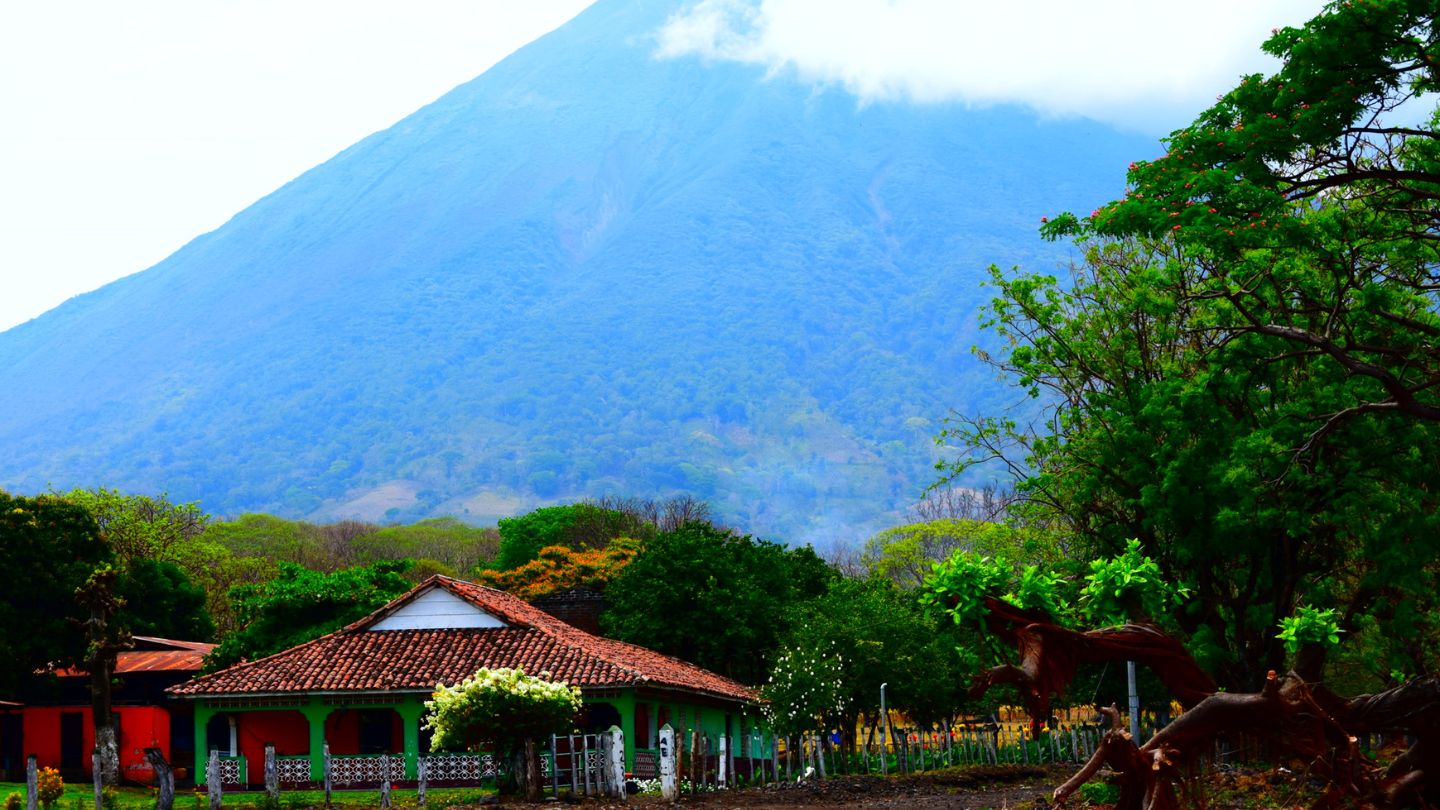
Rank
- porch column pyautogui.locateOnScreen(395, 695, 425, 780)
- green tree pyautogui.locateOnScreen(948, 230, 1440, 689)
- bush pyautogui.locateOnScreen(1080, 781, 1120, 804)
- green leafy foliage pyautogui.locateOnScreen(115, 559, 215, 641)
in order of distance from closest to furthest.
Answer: bush pyautogui.locateOnScreen(1080, 781, 1120, 804) < green tree pyautogui.locateOnScreen(948, 230, 1440, 689) < porch column pyautogui.locateOnScreen(395, 695, 425, 780) < green leafy foliage pyautogui.locateOnScreen(115, 559, 215, 641)

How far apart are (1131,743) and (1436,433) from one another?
12.0m

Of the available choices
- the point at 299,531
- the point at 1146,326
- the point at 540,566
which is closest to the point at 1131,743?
the point at 1146,326

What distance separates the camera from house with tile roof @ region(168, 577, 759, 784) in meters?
36.5

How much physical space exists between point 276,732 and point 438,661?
232 inches

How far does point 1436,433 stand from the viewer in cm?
2245

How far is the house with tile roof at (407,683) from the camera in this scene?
120 ft

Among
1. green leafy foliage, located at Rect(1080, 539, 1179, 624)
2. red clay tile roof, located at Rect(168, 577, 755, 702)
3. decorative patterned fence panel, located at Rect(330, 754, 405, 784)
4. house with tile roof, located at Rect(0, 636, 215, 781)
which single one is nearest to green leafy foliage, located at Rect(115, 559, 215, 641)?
house with tile roof, located at Rect(0, 636, 215, 781)

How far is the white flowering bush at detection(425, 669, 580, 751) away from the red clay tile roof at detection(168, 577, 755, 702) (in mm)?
4433

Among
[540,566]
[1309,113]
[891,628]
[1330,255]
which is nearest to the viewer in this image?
[1309,113]

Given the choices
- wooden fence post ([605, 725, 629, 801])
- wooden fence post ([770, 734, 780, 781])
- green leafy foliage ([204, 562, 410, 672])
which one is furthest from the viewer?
green leafy foliage ([204, 562, 410, 672])

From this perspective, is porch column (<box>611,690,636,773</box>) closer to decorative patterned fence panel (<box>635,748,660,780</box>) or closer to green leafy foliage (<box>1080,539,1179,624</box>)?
decorative patterned fence panel (<box>635,748,660,780</box>)

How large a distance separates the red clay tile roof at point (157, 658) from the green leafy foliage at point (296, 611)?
1362 millimetres

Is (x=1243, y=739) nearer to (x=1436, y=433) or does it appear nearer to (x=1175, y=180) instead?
(x=1436, y=433)

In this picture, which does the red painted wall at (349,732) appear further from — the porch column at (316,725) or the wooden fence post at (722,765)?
the wooden fence post at (722,765)
